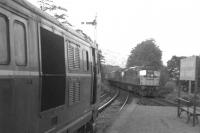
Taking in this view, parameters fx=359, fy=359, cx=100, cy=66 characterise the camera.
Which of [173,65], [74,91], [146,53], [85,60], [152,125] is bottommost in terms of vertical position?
[152,125]

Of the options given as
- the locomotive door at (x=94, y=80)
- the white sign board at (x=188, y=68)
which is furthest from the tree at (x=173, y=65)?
the locomotive door at (x=94, y=80)

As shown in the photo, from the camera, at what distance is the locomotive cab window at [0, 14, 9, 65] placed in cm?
432

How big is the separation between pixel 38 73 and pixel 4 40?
113cm

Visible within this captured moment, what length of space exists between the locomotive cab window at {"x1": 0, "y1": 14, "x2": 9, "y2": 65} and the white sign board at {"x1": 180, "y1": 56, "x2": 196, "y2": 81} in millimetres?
9719

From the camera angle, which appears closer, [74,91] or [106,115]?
[74,91]

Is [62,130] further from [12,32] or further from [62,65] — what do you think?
[12,32]

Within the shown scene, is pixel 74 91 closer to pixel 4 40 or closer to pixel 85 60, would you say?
pixel 85 60

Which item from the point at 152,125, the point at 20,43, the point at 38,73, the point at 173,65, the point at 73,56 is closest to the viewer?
the point at 20,43

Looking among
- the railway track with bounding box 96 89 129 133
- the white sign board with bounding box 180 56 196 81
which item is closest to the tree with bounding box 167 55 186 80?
the railway track with bounding box 96 89 129 133

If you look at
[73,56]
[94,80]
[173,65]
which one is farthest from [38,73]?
[173,65]

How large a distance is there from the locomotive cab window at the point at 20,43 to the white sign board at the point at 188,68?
9.20 meters

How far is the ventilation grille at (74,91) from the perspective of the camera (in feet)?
24.2

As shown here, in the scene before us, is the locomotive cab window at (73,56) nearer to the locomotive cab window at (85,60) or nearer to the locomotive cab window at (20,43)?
the locomotive cab window at (85,60)

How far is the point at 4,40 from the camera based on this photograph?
4391 mm
